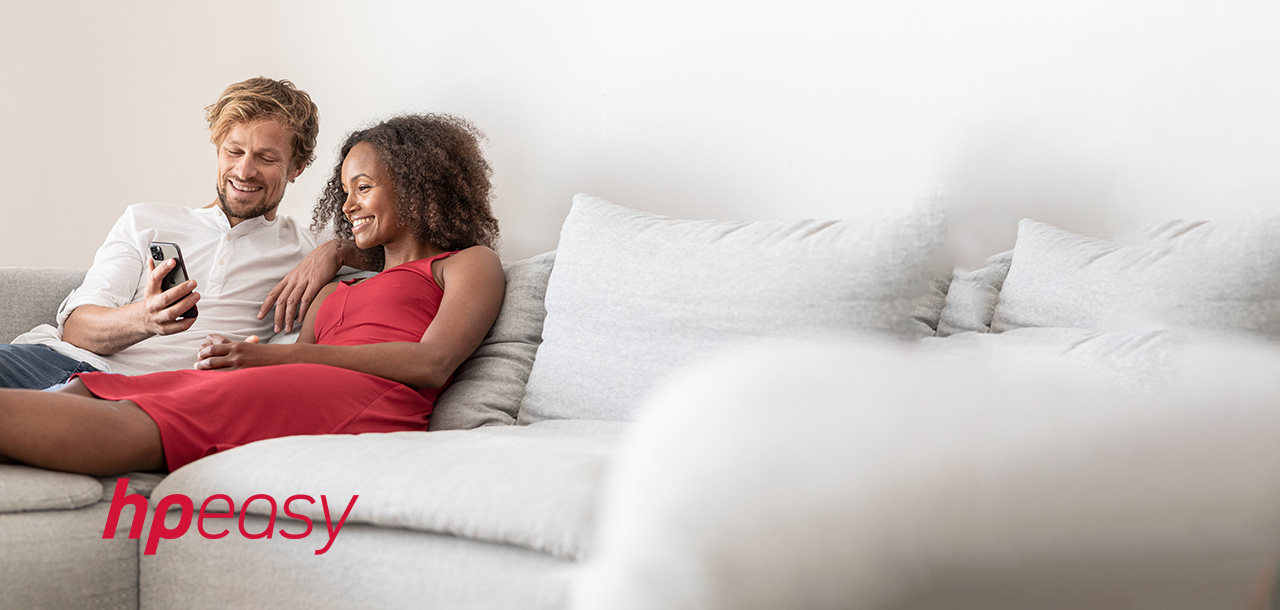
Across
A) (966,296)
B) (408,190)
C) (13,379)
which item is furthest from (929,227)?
(13,379)

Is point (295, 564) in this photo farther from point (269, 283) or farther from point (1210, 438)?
point (269, 283)

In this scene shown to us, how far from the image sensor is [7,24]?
8.77 ft

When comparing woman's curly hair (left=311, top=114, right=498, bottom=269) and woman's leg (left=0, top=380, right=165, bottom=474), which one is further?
woman's curly hair (left=311, top=114, right=498, bottom=269)

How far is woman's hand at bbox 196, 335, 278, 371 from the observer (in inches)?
53.1

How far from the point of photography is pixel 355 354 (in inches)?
56.7

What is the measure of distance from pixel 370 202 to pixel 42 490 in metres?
0.88

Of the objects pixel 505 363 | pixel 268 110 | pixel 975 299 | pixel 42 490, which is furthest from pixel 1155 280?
pixel 268 110

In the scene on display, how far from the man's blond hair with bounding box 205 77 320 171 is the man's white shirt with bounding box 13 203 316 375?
0.58 feet

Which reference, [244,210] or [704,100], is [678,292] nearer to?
[704,100]

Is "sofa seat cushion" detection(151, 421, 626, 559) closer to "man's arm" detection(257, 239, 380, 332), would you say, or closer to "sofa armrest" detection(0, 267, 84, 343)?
"man's arm" detection(257, 239, 380, 332)

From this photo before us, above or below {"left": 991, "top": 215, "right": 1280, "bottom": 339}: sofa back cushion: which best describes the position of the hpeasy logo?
below

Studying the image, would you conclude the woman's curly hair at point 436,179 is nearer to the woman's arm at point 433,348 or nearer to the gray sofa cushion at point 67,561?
the woman's arm at point 433,348

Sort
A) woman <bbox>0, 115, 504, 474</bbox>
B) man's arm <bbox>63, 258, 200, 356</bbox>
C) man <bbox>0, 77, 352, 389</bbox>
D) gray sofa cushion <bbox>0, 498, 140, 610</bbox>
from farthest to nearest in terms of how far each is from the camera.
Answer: man <bbox>0, 77, 352, 389</bbox>
man's arm <bbox>63, 258, 200, 356</bbox>
woman <bbox>0, 115, 504, 474</bbox>
gray sofa cushion <bbox>0, 498, 140, 610</bbox>

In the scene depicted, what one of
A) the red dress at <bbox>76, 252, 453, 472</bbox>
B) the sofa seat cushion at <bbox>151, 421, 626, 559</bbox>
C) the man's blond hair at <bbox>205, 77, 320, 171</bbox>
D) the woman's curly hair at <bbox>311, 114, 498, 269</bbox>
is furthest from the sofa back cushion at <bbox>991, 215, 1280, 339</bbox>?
the man's blond hair at <bbox>205, 77, 320, 171</bbox>
